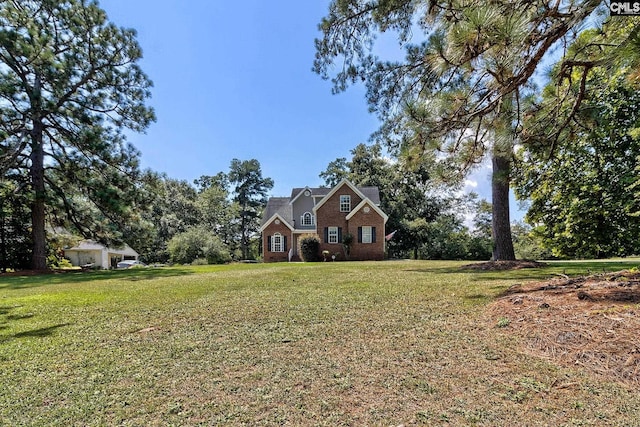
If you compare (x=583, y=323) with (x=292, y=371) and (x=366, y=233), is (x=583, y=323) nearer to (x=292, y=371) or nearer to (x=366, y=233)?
(x=292, y=371)

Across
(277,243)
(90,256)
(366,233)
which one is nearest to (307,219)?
(277,243)

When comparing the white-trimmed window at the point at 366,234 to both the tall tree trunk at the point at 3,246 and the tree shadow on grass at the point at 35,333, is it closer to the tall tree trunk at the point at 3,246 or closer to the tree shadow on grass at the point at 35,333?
the tree shadow on grass at the point at 35,333

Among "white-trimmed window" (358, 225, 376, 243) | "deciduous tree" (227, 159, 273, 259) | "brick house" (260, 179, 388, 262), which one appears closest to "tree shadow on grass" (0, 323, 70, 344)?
"brick house" (260, 179, 388, 262)

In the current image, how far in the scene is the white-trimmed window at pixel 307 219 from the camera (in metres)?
24.6

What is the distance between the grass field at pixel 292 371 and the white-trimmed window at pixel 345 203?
17789 mm

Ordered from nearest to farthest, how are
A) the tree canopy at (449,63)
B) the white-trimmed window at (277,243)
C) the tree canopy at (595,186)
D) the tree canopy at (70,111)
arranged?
the tree canopy at (449,63) → the tree canopy at (595,186) → the tree canopy at (70,111) → the white-trimmed window at (277,243)

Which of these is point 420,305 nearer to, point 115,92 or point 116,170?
point 116,170

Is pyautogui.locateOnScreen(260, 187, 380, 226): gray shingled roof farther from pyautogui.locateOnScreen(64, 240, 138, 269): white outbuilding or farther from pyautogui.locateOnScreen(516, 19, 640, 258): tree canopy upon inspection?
pyautogui.locateOnScreen(64, 240, 138, 269): white outbuilding

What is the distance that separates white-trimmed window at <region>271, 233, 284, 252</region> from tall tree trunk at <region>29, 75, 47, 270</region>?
43.2 feet

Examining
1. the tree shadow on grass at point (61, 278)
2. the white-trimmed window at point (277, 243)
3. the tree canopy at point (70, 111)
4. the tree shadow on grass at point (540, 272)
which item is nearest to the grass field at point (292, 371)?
the tree shadow on grass at point (540, 272)

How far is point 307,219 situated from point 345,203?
3.70 meters

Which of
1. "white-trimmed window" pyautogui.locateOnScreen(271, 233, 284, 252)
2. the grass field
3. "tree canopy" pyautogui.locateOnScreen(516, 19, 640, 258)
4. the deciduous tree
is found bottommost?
the grass field

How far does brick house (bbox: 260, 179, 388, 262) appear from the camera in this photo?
2184 centimetres

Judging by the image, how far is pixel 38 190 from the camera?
44.2 feet
